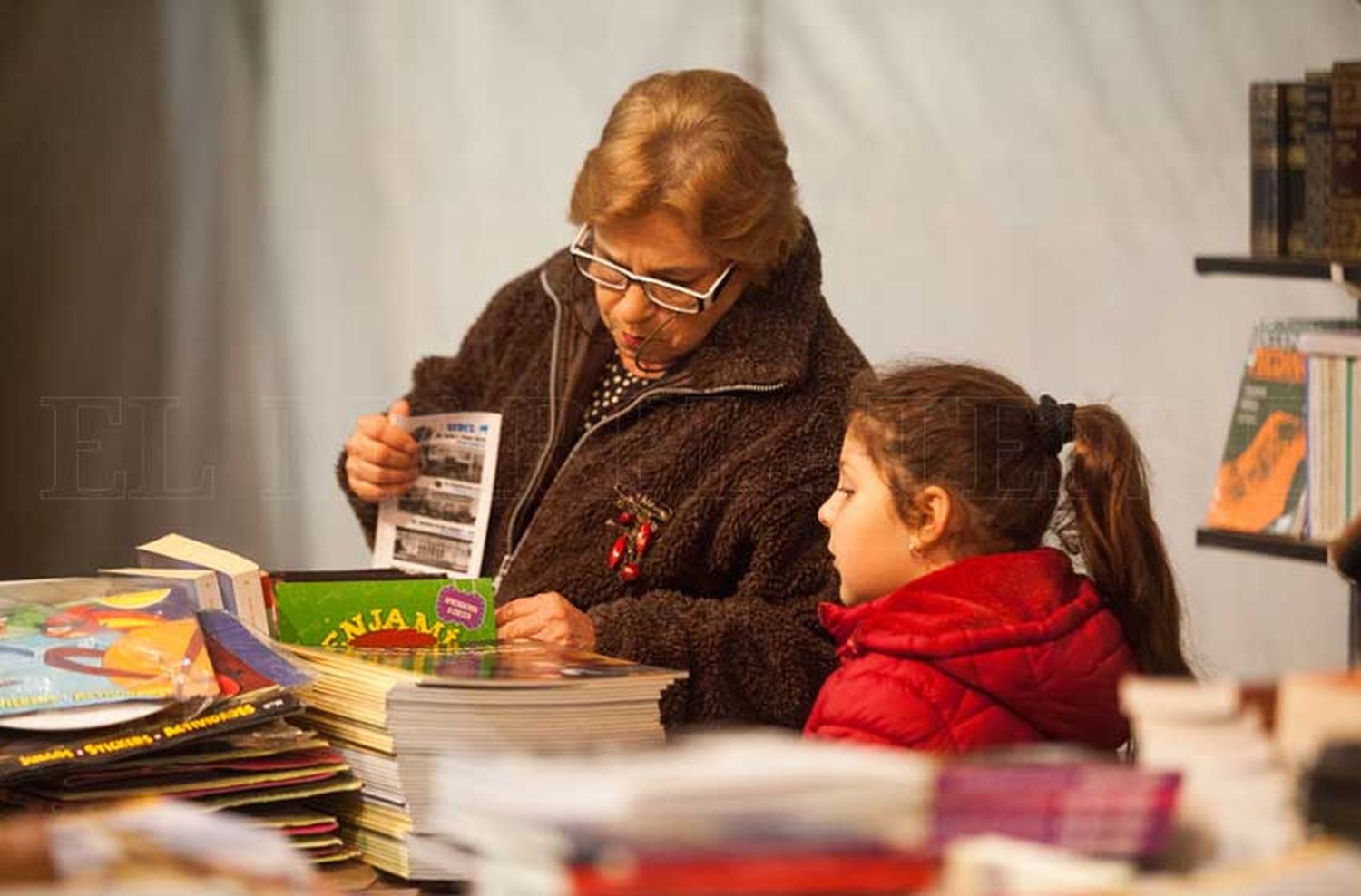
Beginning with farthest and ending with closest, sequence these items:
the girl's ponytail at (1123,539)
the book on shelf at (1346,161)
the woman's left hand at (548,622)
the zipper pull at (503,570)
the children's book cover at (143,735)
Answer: the book on shelf at (1346,161)
the zipper pull at (503,570)
the woman's left hand at (548,622)
the girl's ponytail at (1123,539)
the children's book cover at (143,735)

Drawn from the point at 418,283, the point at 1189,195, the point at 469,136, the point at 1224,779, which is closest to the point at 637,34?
the point at 469,136

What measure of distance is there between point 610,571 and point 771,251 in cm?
48

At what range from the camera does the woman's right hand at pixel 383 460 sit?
275 cm

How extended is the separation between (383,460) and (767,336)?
60cm

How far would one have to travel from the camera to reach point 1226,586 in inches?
147

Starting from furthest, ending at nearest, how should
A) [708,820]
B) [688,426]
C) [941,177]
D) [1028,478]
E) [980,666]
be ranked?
[941,177]
[688,426]
[1028,478]
[980,666]
[708,820]

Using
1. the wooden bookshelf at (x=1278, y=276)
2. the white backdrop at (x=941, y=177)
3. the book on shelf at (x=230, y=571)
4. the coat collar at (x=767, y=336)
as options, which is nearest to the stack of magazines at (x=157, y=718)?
the book on shelf at (x=230, y=571)

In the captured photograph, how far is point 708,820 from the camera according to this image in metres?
0.94

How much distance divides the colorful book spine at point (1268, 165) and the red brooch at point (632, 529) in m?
1.16

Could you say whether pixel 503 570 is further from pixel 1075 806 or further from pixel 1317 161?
pixel 1075 806

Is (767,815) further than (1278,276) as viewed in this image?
No

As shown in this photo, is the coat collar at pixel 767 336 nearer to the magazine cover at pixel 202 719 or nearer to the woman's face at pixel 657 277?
the woman's face at pixel 657 277

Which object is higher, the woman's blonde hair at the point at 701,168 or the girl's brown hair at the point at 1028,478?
the woman's blonde hair at the point at 701,168

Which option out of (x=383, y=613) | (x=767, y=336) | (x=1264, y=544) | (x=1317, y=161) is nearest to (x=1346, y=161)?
(x=1317, y=161)
